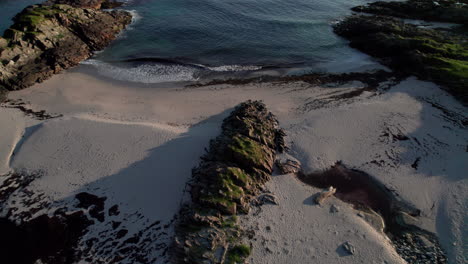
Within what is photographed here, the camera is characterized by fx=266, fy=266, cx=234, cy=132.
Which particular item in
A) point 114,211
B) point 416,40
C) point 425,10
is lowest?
point 114,211

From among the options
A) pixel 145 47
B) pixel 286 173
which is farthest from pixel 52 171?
pixel 145 47

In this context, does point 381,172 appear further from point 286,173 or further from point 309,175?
point 286,173

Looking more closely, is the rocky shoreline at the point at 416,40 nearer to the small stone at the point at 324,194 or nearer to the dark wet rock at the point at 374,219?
the dark wet rock at the point at 374,219

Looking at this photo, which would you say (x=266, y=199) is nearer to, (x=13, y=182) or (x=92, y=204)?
(x=92, y=204)

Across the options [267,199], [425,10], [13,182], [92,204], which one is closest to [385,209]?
[267,199]

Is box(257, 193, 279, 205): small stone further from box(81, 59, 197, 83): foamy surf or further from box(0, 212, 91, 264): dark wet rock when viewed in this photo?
box(81, 59, 197, 83): foamy surf

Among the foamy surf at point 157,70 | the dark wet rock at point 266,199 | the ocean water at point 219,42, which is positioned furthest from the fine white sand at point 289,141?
the ocean water at point 219,42
